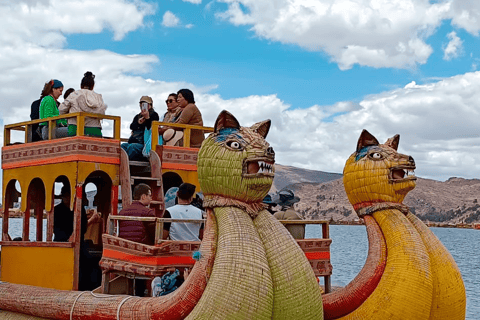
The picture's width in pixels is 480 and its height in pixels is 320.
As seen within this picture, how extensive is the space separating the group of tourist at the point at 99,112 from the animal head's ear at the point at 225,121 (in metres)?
3.56

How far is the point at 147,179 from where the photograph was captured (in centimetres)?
1099

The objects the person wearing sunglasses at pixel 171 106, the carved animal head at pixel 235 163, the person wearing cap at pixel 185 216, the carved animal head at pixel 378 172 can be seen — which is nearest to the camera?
the carved animal head at pixel 235 163

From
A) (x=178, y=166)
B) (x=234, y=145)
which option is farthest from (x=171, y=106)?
(x=234, y=145)

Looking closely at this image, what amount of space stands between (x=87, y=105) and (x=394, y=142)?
14.2 feet

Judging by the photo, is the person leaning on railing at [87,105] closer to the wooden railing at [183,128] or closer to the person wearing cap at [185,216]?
the wooden railing at [183,128]

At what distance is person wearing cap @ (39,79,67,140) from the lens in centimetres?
1143

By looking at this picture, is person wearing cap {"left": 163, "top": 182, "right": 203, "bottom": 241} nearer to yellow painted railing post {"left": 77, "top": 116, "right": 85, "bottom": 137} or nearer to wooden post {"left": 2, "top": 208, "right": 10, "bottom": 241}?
yellow painted railing post {"left": 77, "top": 116, "right": 85, "bottom": 137}

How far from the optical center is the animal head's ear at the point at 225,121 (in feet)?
25.8

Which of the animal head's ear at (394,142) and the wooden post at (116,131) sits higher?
the wooden post at (116,131)

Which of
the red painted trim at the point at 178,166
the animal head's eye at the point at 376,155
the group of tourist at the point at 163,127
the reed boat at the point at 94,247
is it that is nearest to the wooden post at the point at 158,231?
the reed boat at the point at 94,247

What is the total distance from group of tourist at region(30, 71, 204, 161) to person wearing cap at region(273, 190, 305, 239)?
5.53 feet

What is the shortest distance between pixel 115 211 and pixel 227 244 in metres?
3.82

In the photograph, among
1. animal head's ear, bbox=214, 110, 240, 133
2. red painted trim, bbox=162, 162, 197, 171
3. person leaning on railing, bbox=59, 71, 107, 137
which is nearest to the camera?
animal head's ear, bbox=214, 110, 240, 133

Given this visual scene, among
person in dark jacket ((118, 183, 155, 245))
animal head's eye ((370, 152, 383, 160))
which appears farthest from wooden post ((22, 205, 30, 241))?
animal head's eye ((370, 152, 383, 160))
